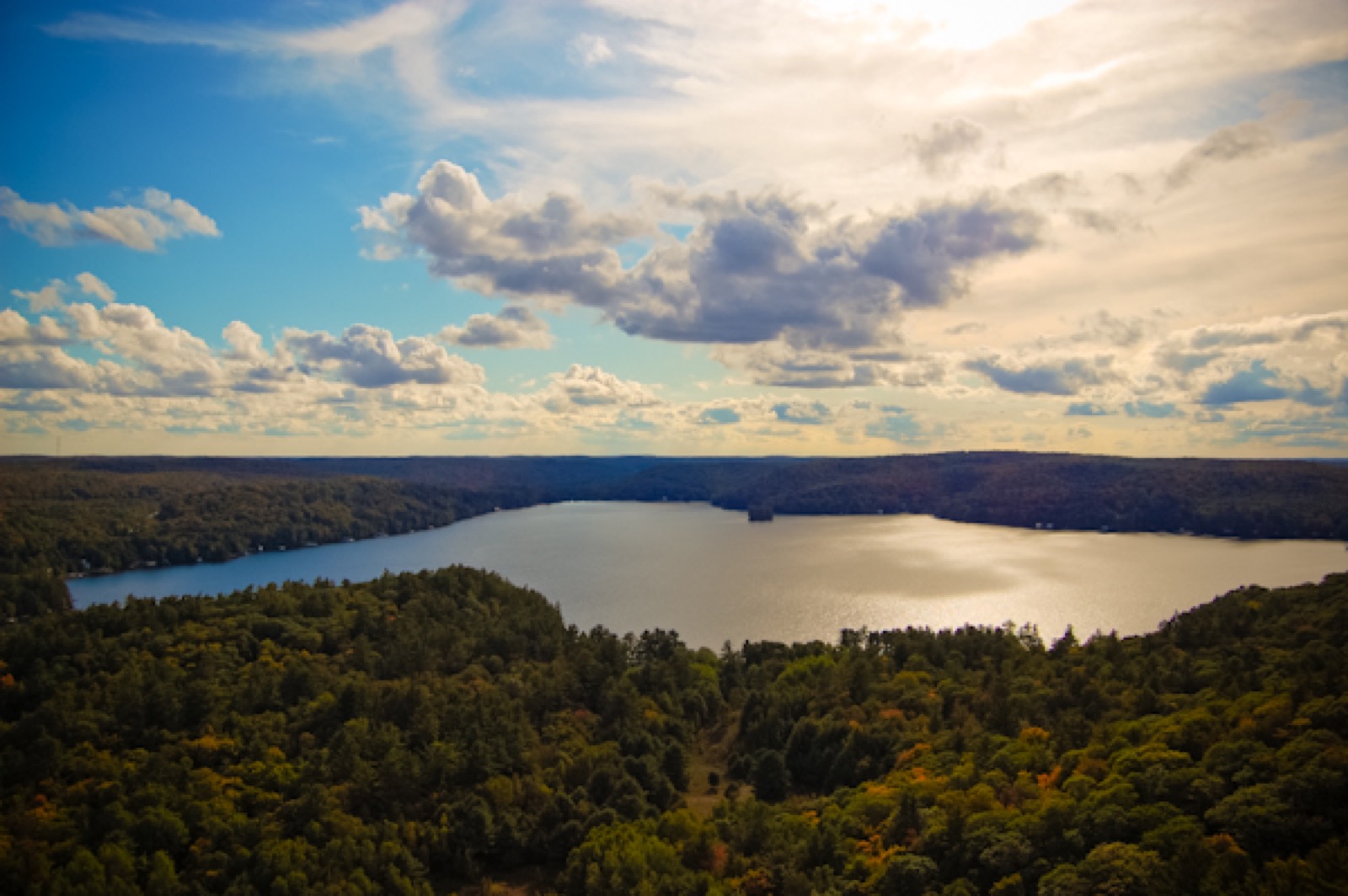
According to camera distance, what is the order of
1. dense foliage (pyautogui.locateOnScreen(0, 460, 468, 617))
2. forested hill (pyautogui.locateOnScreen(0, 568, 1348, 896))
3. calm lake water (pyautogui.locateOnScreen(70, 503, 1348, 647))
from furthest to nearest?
dense foliage (pyautogui.locateOnScreen(0, 460, 468, 617)), calm lake water (pyautogui.locateOnScreen(70, 503, 1348, 647)), forested hill (pyautogui.locateOnScreen(0, 568, 1348, 896))

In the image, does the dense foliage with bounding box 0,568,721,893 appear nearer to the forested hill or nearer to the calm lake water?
the forested hill

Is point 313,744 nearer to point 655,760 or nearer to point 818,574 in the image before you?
point 655,760

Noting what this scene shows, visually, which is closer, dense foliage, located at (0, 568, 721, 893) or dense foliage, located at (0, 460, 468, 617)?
dense foliage, located at (0, 568, 721, 893)

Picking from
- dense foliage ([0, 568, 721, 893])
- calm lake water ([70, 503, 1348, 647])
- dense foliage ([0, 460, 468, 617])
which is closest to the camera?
dense foliage ([0, 568, 721, 893])

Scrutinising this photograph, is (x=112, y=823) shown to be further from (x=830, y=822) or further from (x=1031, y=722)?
(x=1031, y=722)

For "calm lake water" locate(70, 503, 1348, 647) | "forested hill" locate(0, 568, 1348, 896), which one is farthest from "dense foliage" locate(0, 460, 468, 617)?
"forested hill" locate(0, 568, 1348, 896)

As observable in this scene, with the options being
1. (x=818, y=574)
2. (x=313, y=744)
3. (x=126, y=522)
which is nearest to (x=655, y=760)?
(x=313, y=744)
